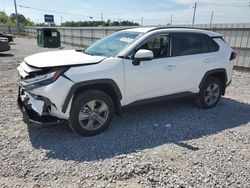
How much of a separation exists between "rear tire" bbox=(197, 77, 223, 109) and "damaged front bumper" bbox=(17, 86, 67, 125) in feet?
10.2

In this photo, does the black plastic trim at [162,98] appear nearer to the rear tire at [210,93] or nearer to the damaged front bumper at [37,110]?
the rear tire at [210,93]

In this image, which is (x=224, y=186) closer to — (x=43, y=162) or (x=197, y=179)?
(x=197, y=179)

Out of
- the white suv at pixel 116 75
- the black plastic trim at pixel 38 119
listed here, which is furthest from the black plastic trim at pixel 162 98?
the black plastic trim at pixel 38 119

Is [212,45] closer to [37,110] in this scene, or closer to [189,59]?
[189,59]

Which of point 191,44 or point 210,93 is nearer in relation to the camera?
point 191,44

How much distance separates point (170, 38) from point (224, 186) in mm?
2823

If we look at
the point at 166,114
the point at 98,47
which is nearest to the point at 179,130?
the point at 166,114

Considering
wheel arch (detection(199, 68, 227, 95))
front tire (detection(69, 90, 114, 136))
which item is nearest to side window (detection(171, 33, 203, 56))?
wheel arch (detection(199, 68, 227, 95))

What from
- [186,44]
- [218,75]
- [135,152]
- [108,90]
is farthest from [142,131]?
[218,75]

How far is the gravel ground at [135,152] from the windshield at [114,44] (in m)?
1.34

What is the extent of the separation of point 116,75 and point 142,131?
112 centimetres

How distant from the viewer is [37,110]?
3508 mm

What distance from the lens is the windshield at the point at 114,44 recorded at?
418 cm

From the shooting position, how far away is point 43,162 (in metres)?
3.17
